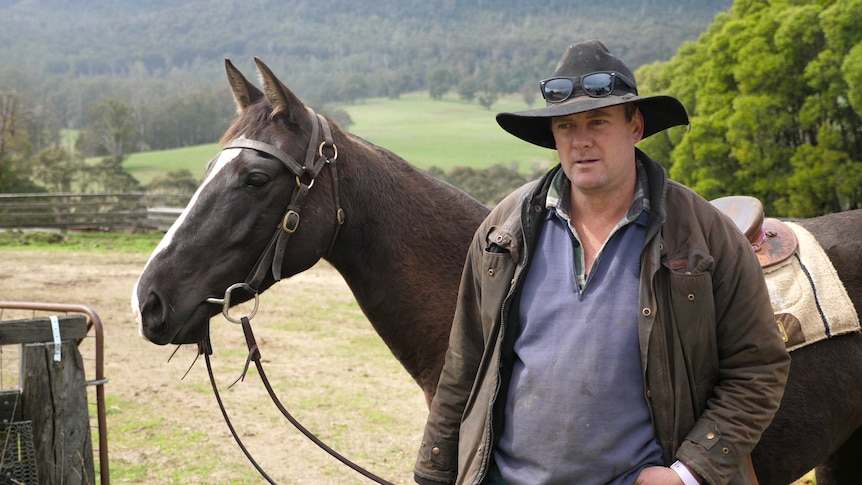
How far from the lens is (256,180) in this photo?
9.28ft

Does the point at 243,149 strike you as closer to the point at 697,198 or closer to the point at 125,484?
the point at 697,198

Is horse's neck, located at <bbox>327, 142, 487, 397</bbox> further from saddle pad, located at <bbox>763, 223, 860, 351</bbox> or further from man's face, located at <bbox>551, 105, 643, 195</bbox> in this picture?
saddle pad, located at <bbox>763, 223, 860, 351</bbox>

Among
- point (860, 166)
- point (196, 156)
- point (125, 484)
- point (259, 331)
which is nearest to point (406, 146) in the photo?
point (196, 156)

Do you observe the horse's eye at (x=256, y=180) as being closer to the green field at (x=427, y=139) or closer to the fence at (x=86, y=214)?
the fence at (x=86, y=214)

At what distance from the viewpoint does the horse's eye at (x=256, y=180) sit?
2822mm

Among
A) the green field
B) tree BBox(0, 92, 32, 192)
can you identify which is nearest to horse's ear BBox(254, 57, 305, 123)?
tree BBox(0, 92, 32, 192)

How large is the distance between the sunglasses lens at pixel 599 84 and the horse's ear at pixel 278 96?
128cm

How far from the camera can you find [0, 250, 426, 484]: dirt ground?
19.9 ft

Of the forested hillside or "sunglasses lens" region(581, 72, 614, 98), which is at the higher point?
the forested hillside

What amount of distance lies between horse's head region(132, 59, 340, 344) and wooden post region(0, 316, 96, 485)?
1.42 m

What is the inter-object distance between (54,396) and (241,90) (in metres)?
2.09

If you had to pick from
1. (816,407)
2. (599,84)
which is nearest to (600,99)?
(599,84)

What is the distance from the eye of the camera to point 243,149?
2852mm

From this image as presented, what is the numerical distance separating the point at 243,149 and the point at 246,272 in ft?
1.61
